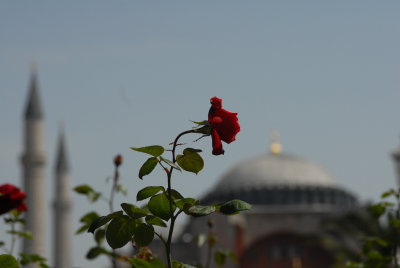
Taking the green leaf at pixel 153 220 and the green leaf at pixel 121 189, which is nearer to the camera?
the green leaf at pixel 153 220

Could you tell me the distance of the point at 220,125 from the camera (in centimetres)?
223

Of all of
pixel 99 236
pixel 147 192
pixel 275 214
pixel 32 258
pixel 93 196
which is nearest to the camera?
pixel 147 192

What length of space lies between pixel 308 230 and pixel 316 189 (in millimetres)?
5335

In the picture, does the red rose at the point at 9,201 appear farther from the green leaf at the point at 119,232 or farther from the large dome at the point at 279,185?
the large dome at the point at 279,185

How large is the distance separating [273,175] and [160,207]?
4701 cm

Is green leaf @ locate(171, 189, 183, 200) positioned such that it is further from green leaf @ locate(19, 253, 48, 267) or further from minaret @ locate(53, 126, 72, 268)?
minaret @ locate(53, 126, 72, 268)

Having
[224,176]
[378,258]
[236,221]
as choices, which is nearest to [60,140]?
[224,176]

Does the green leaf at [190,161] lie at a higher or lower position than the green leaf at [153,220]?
higher

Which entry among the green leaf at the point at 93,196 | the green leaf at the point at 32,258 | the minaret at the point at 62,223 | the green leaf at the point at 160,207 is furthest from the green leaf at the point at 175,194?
the minaret at the point at 62,223

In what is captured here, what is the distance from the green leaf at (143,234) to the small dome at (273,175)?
45.4 metres

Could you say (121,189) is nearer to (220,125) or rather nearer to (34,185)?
(220,125)

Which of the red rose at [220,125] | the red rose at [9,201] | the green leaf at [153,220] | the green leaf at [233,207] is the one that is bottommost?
the green leaf at [153,220]

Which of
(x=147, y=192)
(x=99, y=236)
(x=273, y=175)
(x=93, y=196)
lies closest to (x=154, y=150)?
(x=147, y=192)

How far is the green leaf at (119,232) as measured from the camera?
2400 millimetres
